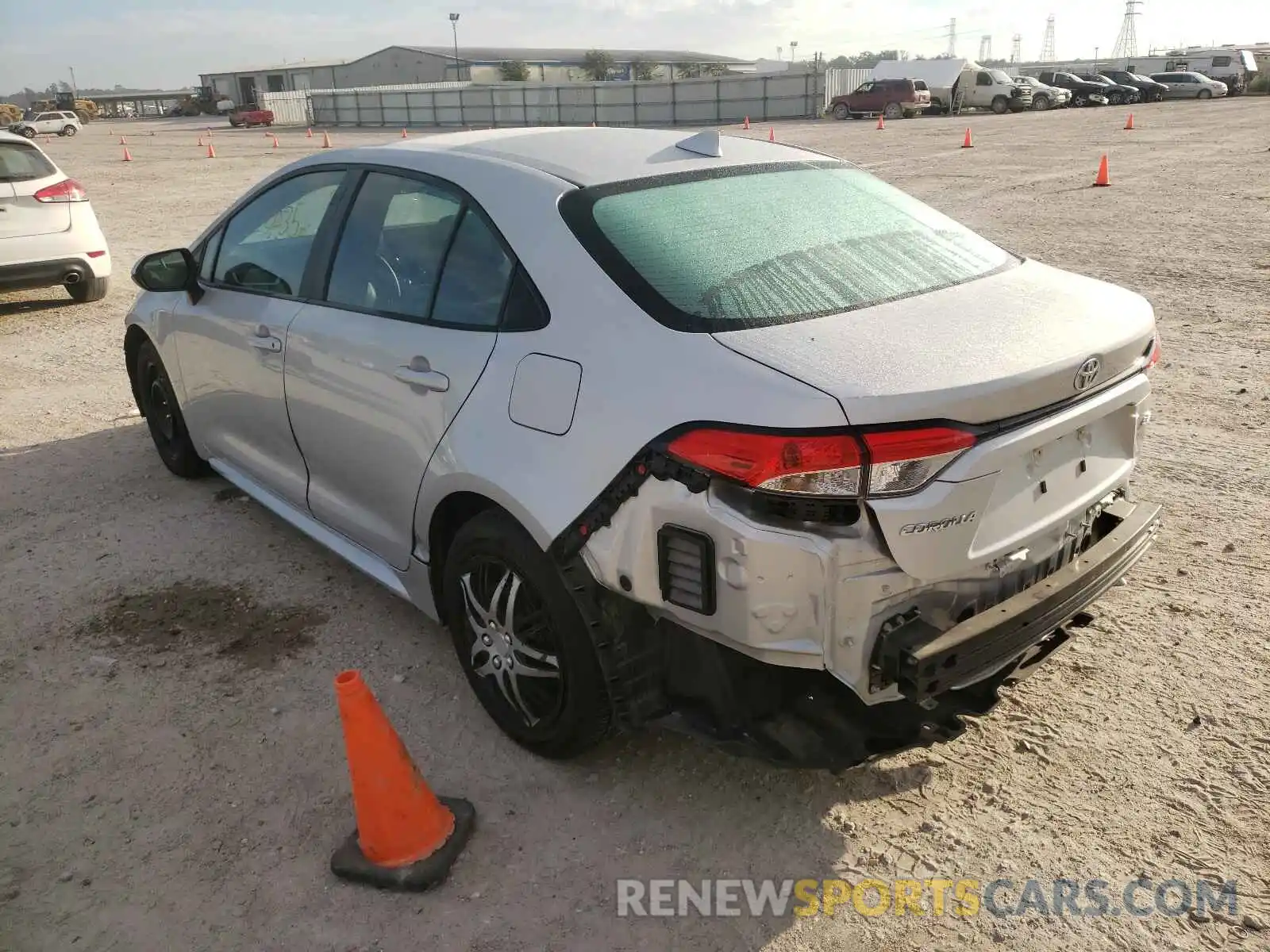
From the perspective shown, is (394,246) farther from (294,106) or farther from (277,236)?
(294,106)

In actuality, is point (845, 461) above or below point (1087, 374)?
below

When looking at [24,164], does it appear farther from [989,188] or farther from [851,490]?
[989,188]

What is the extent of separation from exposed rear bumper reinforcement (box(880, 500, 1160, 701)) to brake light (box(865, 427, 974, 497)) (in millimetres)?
339

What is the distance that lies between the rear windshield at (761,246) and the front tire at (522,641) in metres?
0.79

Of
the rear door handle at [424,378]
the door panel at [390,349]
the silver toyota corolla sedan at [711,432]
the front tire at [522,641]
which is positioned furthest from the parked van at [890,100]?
the front tire at [522,641]

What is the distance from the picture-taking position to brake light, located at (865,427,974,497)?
212cm

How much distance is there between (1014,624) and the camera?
2.39 meters

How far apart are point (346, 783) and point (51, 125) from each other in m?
61.1

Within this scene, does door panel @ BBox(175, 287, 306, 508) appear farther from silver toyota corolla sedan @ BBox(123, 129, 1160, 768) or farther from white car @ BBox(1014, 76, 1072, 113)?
white car @ BBox(1014, 76, 1072, 113)

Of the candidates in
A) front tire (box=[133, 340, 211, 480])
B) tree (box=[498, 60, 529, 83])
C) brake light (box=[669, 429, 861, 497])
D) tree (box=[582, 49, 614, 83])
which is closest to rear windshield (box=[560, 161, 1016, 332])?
brake light (box=[669, 429, 861, 497])

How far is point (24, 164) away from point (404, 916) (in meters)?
9.05

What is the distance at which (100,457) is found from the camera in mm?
5688

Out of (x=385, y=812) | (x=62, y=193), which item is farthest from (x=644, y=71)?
(x=385, y=812)

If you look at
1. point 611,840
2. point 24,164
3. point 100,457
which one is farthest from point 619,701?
point 24,164
